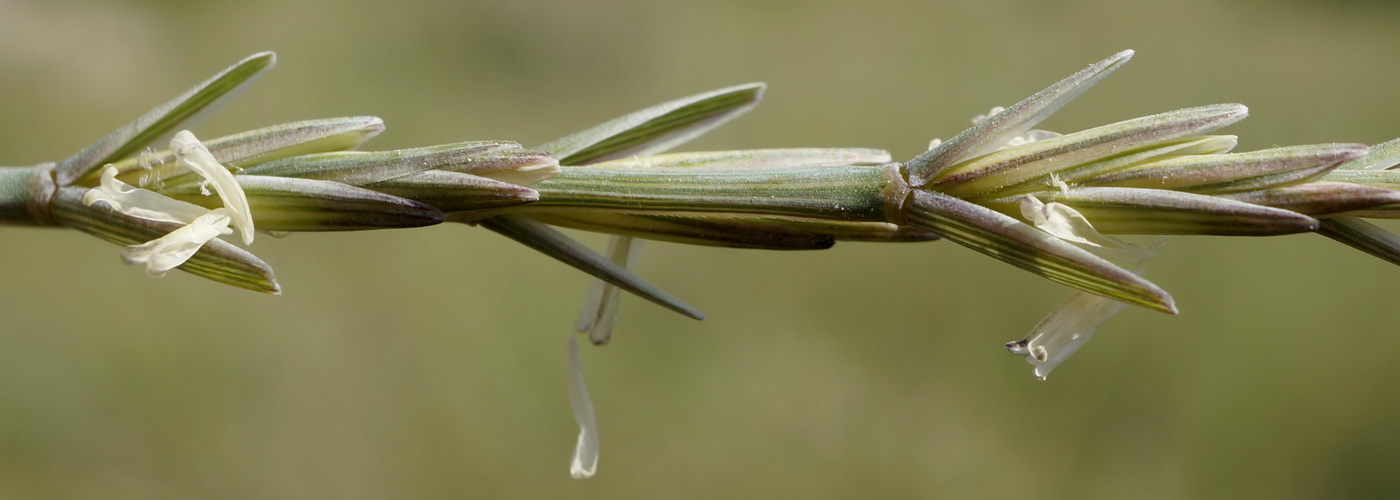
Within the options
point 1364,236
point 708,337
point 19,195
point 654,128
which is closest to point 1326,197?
point 1364,236

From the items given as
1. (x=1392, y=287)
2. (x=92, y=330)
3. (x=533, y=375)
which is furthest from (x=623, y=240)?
(x=1392, y=287)

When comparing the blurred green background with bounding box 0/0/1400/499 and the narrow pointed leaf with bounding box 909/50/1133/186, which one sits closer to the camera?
the narrow pointed leaf with bounding box 909/50/1133/186

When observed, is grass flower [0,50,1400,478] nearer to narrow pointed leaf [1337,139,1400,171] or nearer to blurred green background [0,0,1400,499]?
narrow pointed leaf [1337,139,1400,171]

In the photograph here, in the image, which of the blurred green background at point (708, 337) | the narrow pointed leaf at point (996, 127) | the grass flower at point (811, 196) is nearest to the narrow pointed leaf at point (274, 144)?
the grass flower at point (811, 196)

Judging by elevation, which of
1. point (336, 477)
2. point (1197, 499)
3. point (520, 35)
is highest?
point (520, 35)

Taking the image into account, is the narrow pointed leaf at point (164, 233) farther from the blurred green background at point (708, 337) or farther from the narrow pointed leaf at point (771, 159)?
the blurred green background at point (708, 337)

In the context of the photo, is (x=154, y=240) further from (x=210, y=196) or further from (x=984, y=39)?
(x=984, y=39)

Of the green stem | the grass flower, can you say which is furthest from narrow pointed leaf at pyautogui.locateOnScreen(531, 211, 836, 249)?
the green stem
